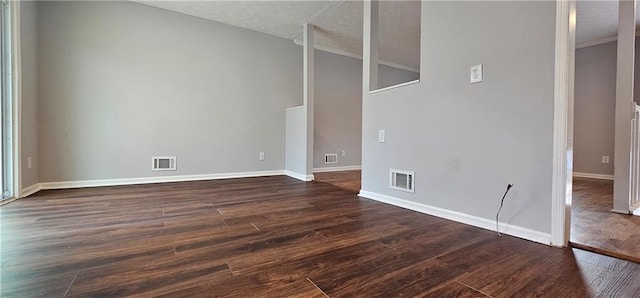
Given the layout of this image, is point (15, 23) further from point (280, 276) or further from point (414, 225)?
point (414, 225)

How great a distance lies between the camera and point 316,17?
3832mm

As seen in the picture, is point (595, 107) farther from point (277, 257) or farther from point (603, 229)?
point (277, 257)

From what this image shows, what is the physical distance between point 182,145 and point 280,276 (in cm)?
325

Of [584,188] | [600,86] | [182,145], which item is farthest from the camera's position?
[600,86]

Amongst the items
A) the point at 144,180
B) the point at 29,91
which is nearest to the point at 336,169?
the point at 144,180

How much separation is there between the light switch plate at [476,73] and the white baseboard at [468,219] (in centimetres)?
97

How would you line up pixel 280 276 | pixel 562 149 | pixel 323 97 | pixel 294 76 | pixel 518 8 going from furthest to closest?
pixel 323 97 → pixel 294 76 → pixel 518 8 → pixel 562 149 → pixel 280 276

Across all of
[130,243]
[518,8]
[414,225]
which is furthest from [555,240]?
[130,243]

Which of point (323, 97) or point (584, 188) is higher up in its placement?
point (323, 97)

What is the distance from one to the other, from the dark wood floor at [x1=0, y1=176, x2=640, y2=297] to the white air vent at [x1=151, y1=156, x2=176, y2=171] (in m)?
1.35

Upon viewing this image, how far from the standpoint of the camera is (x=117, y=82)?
3441 mm

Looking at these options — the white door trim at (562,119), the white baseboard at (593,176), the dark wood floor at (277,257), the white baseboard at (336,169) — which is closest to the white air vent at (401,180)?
the dark wood floor at (277,257)

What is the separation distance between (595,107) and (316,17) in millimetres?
4681

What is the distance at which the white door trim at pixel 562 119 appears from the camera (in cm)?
152
